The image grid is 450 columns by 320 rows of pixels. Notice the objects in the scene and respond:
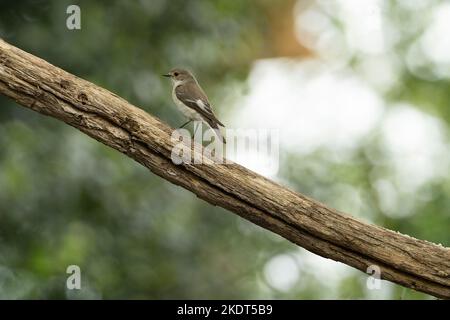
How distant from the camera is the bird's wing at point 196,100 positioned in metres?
4.47

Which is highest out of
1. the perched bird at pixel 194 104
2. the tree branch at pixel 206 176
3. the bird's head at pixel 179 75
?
the bird's head at pixel 179 75

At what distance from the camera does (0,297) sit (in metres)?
5.73

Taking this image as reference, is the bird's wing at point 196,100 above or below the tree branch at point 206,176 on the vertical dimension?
above

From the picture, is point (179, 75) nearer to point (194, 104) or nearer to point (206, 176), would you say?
point (194, 104)

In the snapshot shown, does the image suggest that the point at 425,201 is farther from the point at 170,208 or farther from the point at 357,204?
the point at 170,208

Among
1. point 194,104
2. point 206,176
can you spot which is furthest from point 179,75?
point 206,176

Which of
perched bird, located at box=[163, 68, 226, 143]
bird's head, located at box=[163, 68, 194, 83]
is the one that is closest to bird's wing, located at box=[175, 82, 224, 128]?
perched bird, located at box=[163, 68, 226, 143]

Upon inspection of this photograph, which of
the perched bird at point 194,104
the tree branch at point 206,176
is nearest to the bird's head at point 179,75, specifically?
the perched bird at point 194,104

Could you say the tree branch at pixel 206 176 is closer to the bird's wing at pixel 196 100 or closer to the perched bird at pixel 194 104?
the perched bird at pixel 194 104

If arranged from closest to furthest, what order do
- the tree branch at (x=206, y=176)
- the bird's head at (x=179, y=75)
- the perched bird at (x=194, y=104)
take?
the tree branch at (x=206, y=176)
the perched bird at (x=194, y=104)
the bird's head at (x=179, y=75)

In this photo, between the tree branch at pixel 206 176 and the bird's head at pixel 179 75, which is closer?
the tree branch at pixel 206 176

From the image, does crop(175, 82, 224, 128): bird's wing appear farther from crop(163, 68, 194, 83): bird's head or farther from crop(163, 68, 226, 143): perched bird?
crop(163, 68, 194, 83): bird's head

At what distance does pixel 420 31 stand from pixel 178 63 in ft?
13.5
